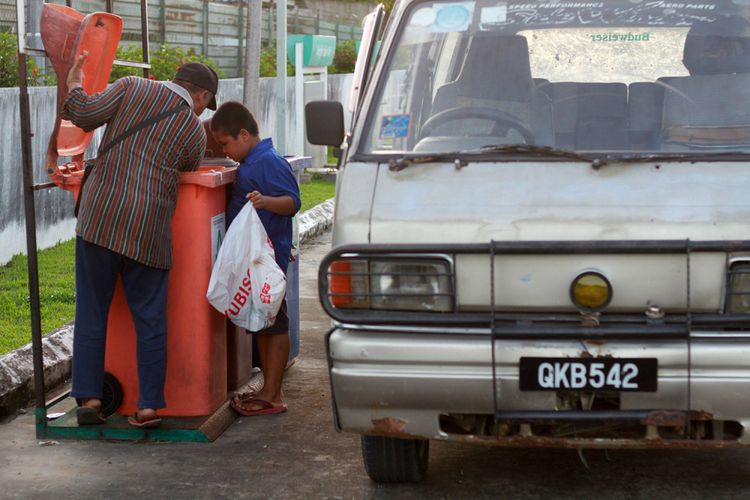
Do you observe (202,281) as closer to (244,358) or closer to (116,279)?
(116,279)

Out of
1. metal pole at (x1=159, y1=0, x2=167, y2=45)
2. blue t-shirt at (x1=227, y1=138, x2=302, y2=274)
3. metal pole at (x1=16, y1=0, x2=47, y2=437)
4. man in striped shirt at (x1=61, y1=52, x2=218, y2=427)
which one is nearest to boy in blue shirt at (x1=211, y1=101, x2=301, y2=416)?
blue t-shirt at (x1=227, y1=138, x2=302, y2=274)

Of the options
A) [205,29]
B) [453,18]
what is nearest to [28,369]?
[453,18]

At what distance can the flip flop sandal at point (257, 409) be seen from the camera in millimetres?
5824

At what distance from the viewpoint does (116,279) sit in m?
5.35

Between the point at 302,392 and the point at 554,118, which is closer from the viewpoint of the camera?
the point at 554,118

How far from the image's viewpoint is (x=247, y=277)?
5.45 metres

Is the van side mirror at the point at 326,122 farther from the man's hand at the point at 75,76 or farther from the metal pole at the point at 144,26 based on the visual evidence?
the metal pole at the point at 144,26

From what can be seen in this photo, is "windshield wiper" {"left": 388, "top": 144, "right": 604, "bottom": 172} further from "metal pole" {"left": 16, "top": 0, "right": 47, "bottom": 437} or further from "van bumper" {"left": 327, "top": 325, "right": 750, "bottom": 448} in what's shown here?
"metal pole" {"left": 16, "top": 0, "right": 47, "bottom": 437}

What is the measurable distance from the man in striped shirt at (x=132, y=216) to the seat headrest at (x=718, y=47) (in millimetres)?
2145

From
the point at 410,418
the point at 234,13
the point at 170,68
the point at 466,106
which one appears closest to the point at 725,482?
the point at 410,418

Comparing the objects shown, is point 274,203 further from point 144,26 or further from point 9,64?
point 9,64

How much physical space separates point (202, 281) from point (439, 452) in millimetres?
1307

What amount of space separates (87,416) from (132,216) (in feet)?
3.09

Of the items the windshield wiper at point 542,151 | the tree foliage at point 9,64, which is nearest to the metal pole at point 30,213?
the windshield wiper at point 542,151
